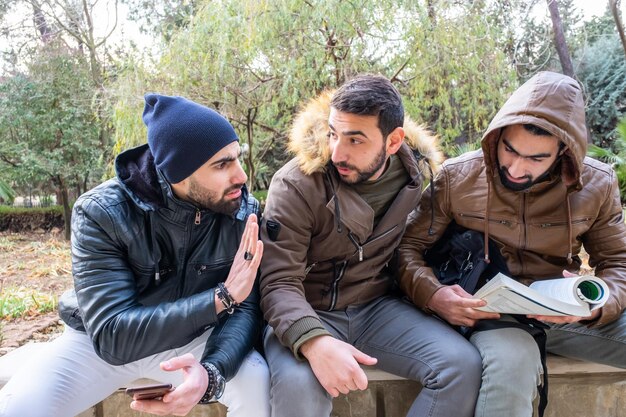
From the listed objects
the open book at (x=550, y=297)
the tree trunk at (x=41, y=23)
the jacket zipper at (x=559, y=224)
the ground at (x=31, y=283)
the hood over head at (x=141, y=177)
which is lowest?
the ground at (x=31, y=283)

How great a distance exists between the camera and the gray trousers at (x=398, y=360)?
6.10 ft

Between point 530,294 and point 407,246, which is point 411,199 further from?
point 530,294

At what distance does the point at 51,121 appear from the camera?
10719 millimetres

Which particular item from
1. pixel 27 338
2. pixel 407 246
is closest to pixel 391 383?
pixel 407 246

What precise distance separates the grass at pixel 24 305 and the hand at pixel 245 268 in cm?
334

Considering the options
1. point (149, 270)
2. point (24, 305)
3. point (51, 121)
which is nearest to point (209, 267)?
point (149, 270)

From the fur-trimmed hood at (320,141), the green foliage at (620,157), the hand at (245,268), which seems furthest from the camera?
the green foliage at (620,157)

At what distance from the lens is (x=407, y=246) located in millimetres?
2477

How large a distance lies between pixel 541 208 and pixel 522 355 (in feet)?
2.26

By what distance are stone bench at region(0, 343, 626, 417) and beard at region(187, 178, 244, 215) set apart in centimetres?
84

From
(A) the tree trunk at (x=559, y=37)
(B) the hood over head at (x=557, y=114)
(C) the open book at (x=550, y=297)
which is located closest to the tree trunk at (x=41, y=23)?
(A) the tree trunk at (x=559, y=37)

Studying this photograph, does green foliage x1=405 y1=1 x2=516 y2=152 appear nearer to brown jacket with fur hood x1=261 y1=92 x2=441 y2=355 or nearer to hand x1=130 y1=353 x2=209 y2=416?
brown jacket with fur hood x1=261 y1=92 x2=441 y2=355

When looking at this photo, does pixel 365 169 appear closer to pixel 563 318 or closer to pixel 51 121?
pixel 563 318

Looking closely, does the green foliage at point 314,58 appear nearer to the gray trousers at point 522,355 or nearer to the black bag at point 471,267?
the black bag at point 471,267
